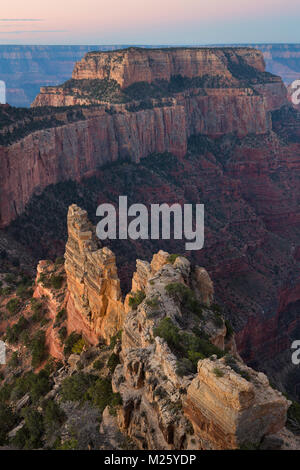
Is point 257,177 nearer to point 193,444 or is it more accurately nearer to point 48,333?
point 48,333

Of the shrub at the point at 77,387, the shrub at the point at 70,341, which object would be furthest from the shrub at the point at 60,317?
the shrub at the point at 77,387

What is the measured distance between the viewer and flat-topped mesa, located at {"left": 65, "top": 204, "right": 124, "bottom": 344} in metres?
34.0

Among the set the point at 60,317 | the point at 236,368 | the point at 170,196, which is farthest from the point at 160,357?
the point at 170,196

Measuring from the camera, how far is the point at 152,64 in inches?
4385

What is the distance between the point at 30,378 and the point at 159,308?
1301cm

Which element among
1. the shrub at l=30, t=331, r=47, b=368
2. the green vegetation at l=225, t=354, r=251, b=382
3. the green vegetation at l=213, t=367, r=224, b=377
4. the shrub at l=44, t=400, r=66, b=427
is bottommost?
the shrub at l=30, t=331, r=47, b=368

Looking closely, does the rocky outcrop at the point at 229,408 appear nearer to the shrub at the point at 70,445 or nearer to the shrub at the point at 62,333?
the shrub at the point at 70,445

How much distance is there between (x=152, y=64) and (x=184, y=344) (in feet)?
324

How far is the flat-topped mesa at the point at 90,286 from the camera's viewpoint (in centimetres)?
3397

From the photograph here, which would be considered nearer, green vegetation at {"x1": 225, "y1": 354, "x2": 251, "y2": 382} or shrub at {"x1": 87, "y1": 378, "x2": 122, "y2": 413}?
green vegetation at {"x1": 225, "y1": 354, "x2": 251, "y2": 382}

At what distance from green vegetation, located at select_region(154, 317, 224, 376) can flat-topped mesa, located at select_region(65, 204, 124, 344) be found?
374 inches

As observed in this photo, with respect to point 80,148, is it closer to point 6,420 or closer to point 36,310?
point 36,310

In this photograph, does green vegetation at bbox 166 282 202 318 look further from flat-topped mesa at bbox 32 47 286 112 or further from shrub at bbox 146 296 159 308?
flat-topped mesa at bbox 32 47 286 112

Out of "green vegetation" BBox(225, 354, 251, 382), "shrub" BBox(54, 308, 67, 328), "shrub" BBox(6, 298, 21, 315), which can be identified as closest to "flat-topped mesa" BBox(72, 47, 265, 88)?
"shrub" BBox(6, 298, 21, 315)
